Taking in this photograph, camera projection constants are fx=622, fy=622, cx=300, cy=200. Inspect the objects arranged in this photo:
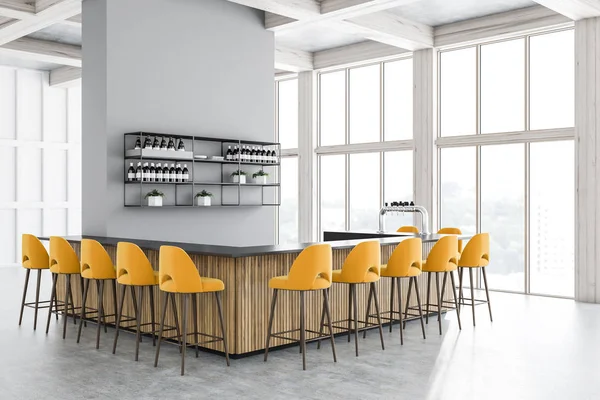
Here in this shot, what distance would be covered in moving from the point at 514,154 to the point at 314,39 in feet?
12.1

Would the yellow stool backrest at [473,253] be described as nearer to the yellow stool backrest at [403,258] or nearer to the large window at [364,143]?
the yellow stool backrest at [403,258]

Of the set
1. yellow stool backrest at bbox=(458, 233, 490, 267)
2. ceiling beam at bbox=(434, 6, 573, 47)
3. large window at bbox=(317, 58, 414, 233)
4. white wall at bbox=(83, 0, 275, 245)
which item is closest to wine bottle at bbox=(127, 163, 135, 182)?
white wall at bbox=(83, 0, 275, 245)

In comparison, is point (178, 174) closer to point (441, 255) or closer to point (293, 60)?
point (441, 255)

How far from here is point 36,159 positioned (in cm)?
1198

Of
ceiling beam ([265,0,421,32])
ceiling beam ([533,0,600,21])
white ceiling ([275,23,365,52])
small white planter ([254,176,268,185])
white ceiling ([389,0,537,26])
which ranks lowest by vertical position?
small white planter ([254,176,268,185])

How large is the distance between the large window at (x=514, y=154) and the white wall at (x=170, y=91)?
2860mm

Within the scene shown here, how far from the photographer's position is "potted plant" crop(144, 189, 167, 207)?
6949 mm

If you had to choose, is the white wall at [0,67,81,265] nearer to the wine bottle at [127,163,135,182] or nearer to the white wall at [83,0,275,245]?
the white wall at [83,0,275,245]

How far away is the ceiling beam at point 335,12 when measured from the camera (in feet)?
24.1

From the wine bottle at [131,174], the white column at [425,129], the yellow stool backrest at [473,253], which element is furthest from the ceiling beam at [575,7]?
the wine bottle at [131,174]

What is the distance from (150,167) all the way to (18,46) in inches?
164

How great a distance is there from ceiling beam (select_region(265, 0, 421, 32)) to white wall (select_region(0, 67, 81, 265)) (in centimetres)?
589

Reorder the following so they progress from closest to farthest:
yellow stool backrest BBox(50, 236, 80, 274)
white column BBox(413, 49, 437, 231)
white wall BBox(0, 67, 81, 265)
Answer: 1. yellow stool backrest BBox(50, 236, 80, 274)
2. white column BBox(413, 49, 437, 231)
3. white wall BBox(0, 67, 81, 265)

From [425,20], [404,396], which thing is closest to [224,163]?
[425,20]
